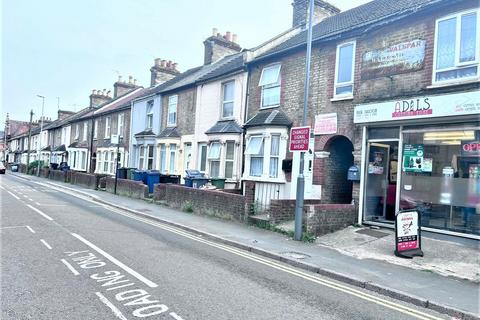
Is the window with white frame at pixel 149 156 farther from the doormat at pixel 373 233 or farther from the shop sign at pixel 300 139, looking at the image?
the doormat at pixel 373 233

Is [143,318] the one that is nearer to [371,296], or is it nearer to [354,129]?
[371,296]

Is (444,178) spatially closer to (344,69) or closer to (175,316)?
(344,69)

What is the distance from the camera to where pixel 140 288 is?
5.63 metres

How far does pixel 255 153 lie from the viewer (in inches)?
619

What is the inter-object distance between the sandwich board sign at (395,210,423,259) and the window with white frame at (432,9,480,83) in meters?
3.85

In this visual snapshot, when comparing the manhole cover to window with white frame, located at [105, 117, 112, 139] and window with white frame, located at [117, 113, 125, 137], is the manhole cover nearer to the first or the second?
window with white frame, located at [117, 113, 125, 137]

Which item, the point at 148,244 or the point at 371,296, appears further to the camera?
the point at 148,244

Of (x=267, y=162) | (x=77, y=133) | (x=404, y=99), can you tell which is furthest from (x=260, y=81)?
(x=77, y=133)

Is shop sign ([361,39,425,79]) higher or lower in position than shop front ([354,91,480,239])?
higher

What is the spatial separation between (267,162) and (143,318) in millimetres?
11035

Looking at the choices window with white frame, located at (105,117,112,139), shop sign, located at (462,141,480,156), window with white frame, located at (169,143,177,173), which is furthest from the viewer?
window with white frame, located at (105,117,112,139)

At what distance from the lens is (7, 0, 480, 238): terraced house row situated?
31.7ft

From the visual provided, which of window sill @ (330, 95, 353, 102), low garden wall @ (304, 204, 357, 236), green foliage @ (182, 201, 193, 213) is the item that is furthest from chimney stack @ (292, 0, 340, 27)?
low garden wall @ (304, 204, 357, 236)

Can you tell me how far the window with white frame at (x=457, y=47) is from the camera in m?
9.55
